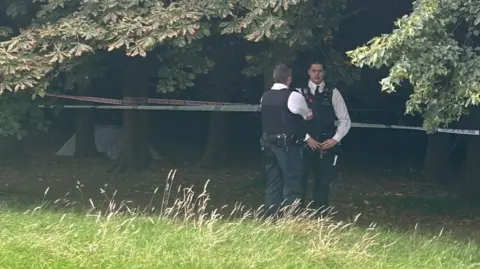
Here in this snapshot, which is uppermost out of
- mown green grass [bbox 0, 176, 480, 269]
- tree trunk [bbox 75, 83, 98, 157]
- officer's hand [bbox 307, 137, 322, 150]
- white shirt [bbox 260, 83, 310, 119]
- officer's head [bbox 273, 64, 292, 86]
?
officer's head [bbox 273, 64, 292, 86]

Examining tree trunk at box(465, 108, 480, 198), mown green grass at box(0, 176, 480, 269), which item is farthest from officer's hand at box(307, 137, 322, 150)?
tree trunk at box(465, 108, 480, 198)

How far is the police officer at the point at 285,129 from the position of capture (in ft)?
23.4

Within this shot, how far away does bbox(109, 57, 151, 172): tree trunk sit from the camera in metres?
11.7

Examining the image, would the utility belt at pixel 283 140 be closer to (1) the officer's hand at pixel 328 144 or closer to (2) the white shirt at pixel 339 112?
(1) the officer's hand at pixel 328 144

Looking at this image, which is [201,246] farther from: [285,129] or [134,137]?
[134,137]

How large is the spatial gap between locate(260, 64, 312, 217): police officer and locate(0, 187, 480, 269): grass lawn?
0.85m

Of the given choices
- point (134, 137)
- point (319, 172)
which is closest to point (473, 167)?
point (319, 172)

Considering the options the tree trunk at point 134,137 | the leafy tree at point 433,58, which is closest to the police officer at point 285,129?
the leafy tree at point 433,58

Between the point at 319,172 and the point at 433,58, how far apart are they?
9.15 ft

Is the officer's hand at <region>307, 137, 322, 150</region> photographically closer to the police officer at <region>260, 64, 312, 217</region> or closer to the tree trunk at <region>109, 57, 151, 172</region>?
the police officer at <region>260, 64, 312, 217</region>

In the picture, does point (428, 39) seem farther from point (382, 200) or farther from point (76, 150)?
point (76, 150)

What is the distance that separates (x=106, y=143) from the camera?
1406 centimetres

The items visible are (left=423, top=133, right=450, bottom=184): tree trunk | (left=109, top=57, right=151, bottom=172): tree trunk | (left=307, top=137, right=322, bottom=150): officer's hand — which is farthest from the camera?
(left=423, top=133, right=450, bottom=184): tree trunk

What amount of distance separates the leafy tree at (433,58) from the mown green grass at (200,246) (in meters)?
1.13
